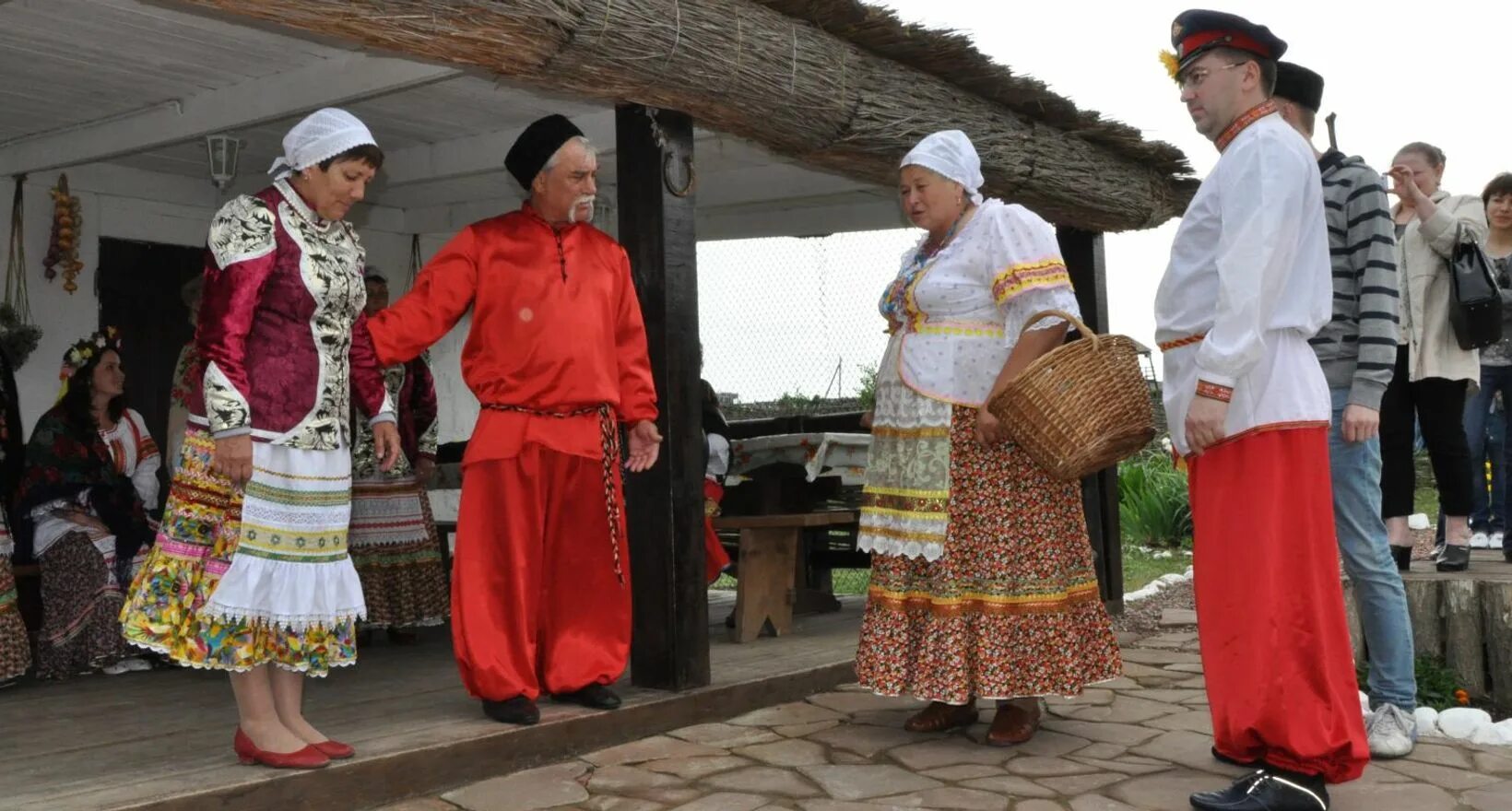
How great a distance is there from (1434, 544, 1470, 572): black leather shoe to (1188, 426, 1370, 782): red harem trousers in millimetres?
3113

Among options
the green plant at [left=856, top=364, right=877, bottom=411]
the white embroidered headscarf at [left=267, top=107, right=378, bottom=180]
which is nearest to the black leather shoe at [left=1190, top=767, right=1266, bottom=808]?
the white embroidered headscarf at [left=267, top=107, right=378, bottom=180]

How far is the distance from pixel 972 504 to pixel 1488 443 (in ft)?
15.1

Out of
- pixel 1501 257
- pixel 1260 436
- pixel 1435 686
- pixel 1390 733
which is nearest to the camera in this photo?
pixel 1260 436

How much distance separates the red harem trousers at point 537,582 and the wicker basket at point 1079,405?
1363 mm

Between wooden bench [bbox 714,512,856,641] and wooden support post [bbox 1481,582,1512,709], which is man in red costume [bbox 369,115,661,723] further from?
wooden support post [bbox 1481,582,1512,709]

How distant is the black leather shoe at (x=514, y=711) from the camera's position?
411cm

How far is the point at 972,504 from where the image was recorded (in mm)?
4273

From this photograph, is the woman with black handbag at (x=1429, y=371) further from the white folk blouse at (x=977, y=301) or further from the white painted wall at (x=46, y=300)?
the white painted wall at (x=46, y=300)

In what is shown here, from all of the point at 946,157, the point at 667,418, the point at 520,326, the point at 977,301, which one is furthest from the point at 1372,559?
the point at 520,326

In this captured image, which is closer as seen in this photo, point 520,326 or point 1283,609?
point 1283,609

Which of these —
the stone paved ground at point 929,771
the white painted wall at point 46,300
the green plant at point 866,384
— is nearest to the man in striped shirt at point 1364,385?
the stone paved ground at point 929,771

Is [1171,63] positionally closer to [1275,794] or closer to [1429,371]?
[1275,794]

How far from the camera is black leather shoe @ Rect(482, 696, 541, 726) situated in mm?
4109

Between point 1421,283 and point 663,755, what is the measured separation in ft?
12.8
